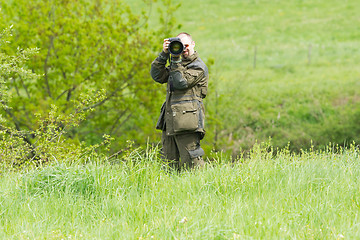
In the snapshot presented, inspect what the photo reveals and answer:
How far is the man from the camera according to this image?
486 cm

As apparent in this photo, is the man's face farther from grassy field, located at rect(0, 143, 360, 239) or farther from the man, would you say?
grassy field, located at rect(0, 143, 360, 239)

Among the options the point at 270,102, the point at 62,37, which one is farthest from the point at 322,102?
the point at 62,37

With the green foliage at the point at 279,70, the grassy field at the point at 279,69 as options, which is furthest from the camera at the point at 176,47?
the grassy field at the point at 279,69

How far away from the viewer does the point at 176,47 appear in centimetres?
470

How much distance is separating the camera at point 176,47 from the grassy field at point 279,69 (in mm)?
4484

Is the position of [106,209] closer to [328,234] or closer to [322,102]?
[328,234]

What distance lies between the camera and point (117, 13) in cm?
955

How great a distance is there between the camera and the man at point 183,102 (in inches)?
191

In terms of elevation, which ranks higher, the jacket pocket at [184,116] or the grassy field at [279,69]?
the jacket pocket at [184,116]

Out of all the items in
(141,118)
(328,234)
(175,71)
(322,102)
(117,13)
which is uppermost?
(117,13)

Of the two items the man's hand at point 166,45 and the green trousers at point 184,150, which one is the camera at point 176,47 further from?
the green trousers at point 184,150

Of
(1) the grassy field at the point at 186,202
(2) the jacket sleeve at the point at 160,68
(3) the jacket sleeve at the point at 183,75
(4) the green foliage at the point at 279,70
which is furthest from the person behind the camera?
(4) the green foliage at the point at 279,70

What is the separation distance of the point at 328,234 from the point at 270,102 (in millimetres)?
11343

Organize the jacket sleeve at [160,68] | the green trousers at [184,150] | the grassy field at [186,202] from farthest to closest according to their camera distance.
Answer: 1. the green trousers at [184,150]
2. the jacket sleeve at [160,68]
3. the grassy field at [186,202]
